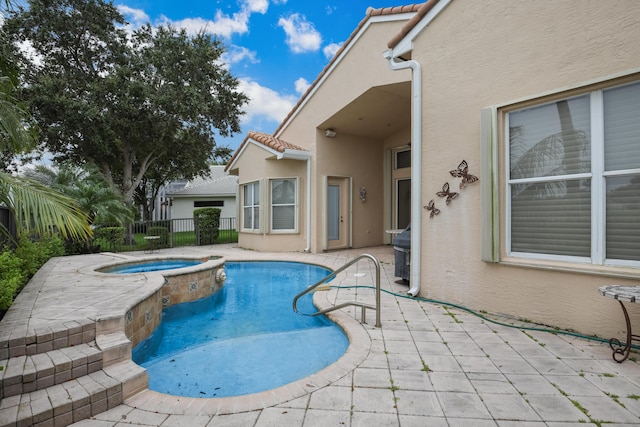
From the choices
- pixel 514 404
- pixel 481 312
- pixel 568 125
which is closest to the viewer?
pixel 514 404

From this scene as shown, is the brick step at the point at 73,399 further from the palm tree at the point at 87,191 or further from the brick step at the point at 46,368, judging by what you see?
the palm tree at the point at 87,191

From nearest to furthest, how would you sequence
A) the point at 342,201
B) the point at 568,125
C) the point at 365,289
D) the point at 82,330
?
the point at 82,330
the point at 568,125
the point at 365,289
the point at 342,201

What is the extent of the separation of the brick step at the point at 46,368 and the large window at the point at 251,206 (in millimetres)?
9541

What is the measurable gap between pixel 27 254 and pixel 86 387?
568 centimetres

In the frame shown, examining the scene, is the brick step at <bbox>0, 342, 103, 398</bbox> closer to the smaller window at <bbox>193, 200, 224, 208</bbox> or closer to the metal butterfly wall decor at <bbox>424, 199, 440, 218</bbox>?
the metal butterfly wall decor at <bbox>424, 199, 440, 218</bbox>

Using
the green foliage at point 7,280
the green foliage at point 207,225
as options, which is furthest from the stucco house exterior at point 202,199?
the green foliage at point 7,280

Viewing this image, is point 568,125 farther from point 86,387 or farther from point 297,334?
point 86,387

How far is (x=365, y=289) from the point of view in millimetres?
6363

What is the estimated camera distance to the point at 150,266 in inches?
345

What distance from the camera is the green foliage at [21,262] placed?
3.95 meters

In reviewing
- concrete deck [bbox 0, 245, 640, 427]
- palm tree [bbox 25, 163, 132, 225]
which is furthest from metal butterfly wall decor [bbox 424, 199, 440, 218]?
palm tree [bbox 25, 163, 132, 225]

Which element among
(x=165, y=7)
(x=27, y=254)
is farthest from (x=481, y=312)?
(x=165, y=7)

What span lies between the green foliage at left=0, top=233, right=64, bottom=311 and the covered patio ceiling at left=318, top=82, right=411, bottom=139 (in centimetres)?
846

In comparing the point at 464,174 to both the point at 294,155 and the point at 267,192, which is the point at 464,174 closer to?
the point at 294,155
